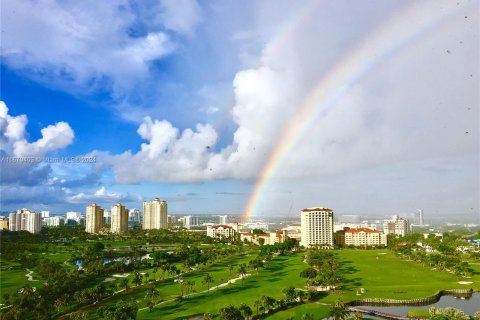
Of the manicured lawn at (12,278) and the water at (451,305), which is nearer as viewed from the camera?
the water at (451,305)

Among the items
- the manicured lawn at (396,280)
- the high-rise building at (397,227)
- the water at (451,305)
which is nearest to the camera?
the water at (451,305)

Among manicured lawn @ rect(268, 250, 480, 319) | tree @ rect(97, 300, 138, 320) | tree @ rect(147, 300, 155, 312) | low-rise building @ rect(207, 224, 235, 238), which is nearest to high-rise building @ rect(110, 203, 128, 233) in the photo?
low-rise building @ rect(207, 224, 235, 238)

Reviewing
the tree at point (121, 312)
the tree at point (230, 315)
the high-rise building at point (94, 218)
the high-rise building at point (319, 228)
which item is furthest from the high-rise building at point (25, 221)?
the tree at point (230, 315)

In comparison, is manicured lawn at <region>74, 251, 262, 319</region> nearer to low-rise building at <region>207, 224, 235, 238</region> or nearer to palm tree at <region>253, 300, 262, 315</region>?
palm tree at <region>253, 300, 262, 315</region>

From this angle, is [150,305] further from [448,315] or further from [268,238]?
[268,238]

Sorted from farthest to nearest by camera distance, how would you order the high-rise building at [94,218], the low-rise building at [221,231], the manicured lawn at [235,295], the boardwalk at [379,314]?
1. the high-rise building at [94,218]
2. the low-rise building at [221,231]
3. the manicured lawn at [235,295]
4. the boardwalk at [379,314]

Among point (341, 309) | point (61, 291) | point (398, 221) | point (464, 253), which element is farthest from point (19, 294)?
point (398, 221)

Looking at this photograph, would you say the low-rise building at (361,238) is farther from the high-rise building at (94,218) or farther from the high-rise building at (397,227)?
the high-rise building at (94,218)
